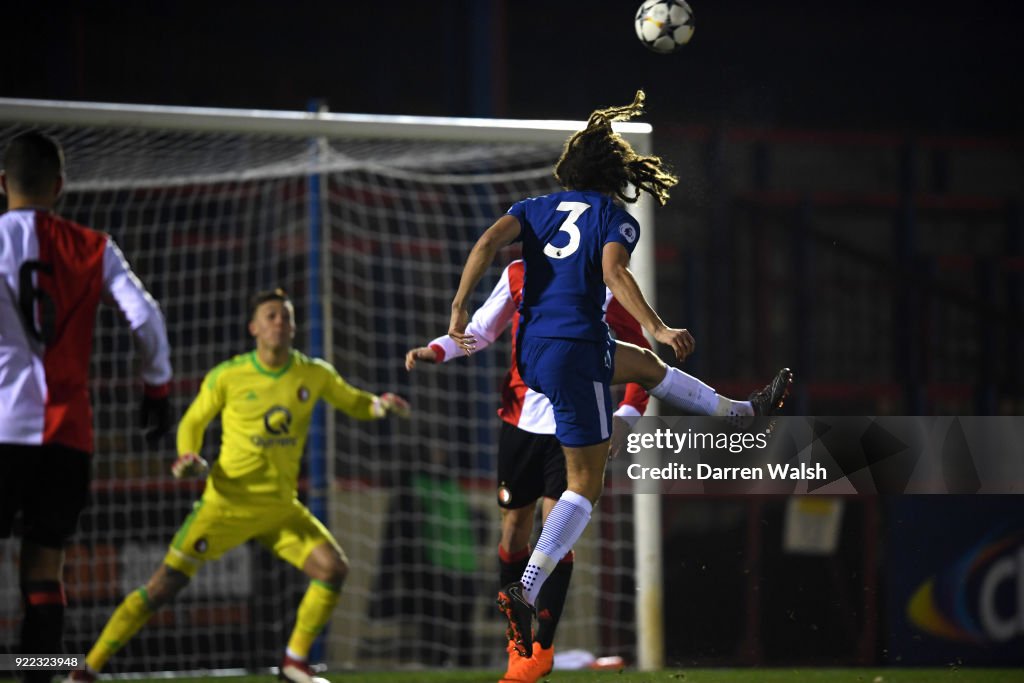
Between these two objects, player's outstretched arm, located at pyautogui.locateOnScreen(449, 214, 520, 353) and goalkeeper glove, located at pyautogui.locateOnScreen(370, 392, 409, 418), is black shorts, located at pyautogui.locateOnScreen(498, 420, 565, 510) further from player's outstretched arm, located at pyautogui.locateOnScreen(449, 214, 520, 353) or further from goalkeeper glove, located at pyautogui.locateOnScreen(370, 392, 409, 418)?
goalkeeper glove, located at pyautogui.locateOnScreen(370, 392, 409, 418)

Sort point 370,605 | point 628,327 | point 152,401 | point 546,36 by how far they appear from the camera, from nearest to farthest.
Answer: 1. point 152,401
2. point 628,327
3. point 370,605
4. point 546,36

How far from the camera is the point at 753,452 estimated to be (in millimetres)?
5008

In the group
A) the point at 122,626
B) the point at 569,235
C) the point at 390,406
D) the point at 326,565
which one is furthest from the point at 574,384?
the point at 122,626

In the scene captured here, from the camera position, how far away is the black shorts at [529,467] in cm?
439

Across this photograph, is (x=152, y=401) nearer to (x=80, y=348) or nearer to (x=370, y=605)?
(x=80, y=348)

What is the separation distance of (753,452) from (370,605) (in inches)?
122

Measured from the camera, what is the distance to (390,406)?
5.35m

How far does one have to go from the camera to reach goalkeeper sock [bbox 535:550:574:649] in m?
4.17

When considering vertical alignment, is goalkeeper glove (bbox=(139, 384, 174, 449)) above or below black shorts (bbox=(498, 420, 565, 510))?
above

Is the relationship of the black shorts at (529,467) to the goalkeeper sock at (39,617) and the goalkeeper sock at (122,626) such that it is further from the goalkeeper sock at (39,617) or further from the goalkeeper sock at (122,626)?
the goalkeeper sock at (122,626)

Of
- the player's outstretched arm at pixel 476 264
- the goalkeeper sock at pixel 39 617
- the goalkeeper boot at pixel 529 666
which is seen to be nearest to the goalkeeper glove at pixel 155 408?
the goalkeeper sock at pixel 39 617

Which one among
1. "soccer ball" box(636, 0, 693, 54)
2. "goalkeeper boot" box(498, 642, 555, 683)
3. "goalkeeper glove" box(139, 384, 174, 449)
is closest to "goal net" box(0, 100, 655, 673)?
"soccer ball" box(636, 0, 693, 54)

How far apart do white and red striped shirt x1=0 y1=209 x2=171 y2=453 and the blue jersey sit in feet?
3.61

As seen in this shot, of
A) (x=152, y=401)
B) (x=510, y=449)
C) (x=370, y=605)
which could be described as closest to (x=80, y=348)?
(x=152, y=401)
